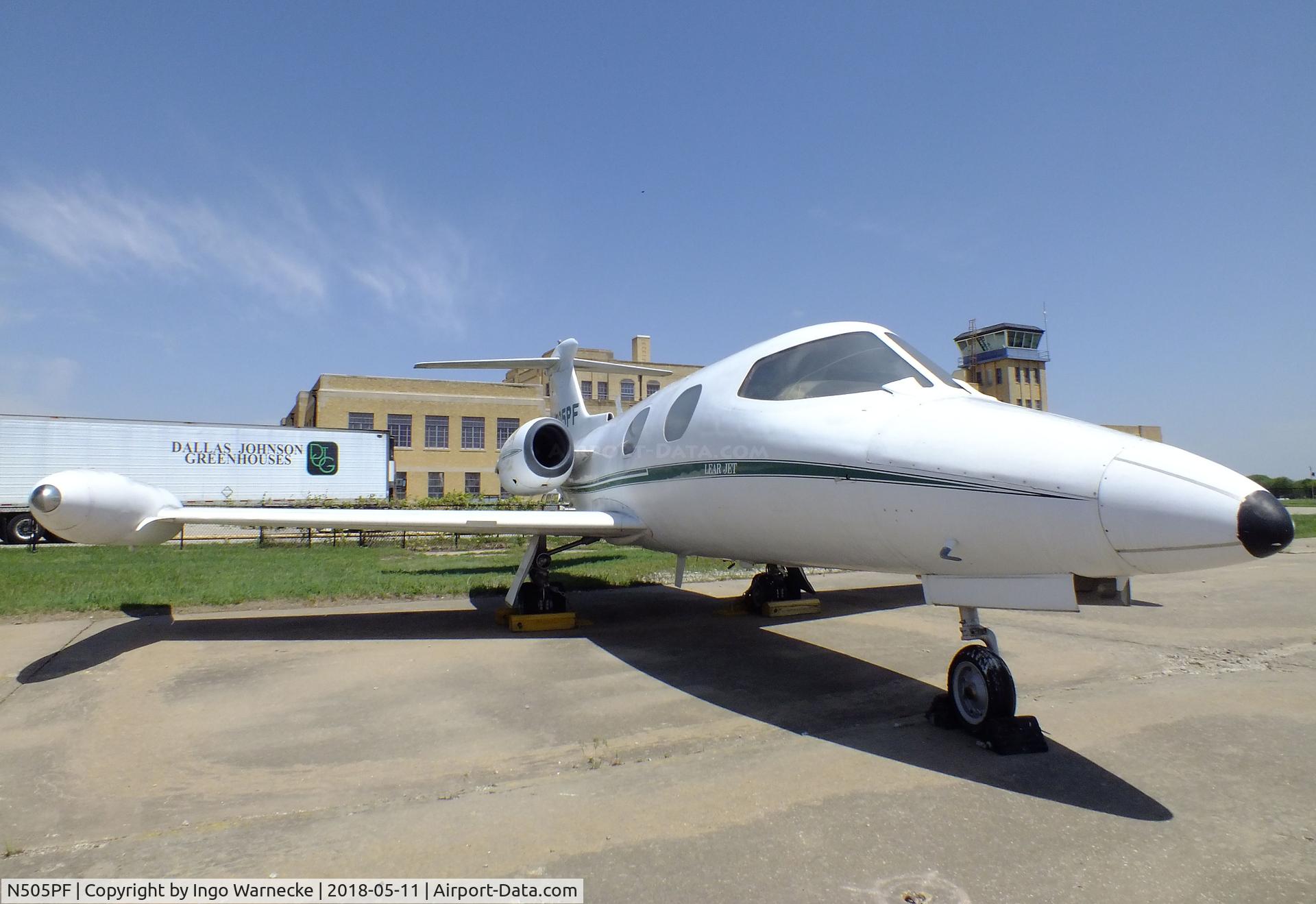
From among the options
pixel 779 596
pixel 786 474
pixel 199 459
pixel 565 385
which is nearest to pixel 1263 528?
pixel 786 474

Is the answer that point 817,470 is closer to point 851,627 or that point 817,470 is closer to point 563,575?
point 851,627

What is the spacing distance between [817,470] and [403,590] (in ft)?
26.4

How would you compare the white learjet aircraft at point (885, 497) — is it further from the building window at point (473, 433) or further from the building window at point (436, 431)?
the building window at point (473, 433)

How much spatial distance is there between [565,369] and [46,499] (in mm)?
8622

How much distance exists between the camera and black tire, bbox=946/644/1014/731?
433 centimetres

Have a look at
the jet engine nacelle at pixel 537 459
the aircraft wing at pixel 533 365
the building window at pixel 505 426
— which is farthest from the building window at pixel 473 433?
the jet engine nacelle at pixel 537 459

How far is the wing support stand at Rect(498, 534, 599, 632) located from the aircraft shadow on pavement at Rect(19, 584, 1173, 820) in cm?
23

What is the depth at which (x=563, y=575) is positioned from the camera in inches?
530

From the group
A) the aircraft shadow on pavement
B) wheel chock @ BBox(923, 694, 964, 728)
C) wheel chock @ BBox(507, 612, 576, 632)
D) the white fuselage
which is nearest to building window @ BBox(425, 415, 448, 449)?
the aircraft shadow on pavement

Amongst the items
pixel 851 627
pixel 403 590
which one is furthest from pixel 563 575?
pixel 851 627

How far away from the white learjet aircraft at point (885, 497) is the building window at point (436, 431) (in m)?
37.4

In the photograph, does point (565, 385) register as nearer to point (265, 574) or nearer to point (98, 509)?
point (265, 574)

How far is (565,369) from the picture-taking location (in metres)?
13.9

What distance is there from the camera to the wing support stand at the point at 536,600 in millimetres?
8414
